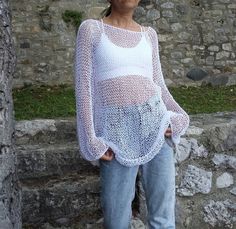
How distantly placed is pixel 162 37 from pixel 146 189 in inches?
230

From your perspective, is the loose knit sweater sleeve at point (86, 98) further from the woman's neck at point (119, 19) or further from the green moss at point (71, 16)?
the green moss at point (71, 16)

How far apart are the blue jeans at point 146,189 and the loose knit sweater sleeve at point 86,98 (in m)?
0.09

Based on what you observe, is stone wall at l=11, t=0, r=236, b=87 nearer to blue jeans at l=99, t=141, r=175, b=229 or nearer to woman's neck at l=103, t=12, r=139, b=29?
Answer: woman's neck at l=103, t=12, r=139, b=29

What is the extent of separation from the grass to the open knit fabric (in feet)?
9.67

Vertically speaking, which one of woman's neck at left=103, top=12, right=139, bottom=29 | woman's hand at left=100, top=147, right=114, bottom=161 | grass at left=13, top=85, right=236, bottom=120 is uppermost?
woman's neck at left=103, top=12, right=139, bottom=29

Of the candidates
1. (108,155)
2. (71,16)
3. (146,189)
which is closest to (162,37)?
(71,16)

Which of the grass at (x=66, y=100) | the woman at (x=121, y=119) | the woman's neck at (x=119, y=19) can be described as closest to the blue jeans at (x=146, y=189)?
the woman at (x=121, y=119)

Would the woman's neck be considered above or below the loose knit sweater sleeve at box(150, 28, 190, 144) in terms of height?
above

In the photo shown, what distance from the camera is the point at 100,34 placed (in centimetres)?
215

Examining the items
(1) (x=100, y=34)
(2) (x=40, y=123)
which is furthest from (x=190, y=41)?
(1) (x=100, y=34)

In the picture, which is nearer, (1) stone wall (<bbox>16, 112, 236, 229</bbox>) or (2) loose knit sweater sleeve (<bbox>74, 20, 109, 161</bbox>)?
(2) loose knit sweater sleeve (<bbox>74, 20, 109, 161</bbox>)

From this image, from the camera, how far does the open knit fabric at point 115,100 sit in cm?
210

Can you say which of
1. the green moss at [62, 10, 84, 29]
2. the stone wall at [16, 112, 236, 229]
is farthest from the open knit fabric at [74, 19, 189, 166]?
the green moss at [62, 10, 84, 29]

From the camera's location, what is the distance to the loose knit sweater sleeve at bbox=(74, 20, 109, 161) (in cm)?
208
